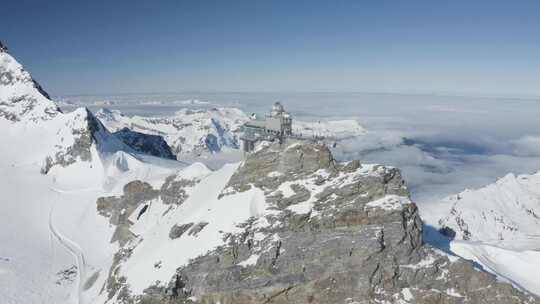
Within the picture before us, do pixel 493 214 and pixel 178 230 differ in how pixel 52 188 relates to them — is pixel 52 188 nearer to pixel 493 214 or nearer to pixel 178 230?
pixel 178 230

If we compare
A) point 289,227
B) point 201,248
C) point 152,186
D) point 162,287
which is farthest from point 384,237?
point 152,186

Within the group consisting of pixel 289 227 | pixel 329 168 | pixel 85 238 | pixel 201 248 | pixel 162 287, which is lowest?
pixel 85 238

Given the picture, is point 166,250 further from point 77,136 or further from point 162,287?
point 77,136

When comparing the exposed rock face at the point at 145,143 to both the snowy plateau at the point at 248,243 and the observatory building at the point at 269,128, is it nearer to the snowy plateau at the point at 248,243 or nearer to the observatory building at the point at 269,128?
the snowy plateau at the point at 248,243

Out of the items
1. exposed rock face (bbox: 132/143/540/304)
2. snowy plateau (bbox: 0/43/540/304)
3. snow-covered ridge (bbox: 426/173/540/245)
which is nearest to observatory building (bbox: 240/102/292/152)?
snowy plateau (bbox: 0/43/540/304)

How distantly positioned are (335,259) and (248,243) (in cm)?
984

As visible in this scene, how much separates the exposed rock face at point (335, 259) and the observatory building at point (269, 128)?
2741cm

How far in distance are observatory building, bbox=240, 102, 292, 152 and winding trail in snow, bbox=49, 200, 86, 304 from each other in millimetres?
36369

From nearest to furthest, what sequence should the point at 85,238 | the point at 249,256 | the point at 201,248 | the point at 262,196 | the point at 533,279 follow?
the point at 249,256, the point at 201,248, the point at 262,196, the point at 533,279, the point at 85,238

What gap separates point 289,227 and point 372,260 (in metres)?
9.75

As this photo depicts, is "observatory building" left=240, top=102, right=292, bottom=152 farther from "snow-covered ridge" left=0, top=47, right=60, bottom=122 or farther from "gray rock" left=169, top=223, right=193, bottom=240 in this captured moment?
"snow-covered ridge" left=0, top=47, right=60, bottom=122

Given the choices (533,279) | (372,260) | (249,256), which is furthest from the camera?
(533,279)

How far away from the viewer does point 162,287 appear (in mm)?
46625

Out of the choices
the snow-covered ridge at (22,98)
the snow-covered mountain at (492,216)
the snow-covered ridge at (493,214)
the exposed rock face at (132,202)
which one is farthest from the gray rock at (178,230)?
the snow-covered ridge at (493,214)
